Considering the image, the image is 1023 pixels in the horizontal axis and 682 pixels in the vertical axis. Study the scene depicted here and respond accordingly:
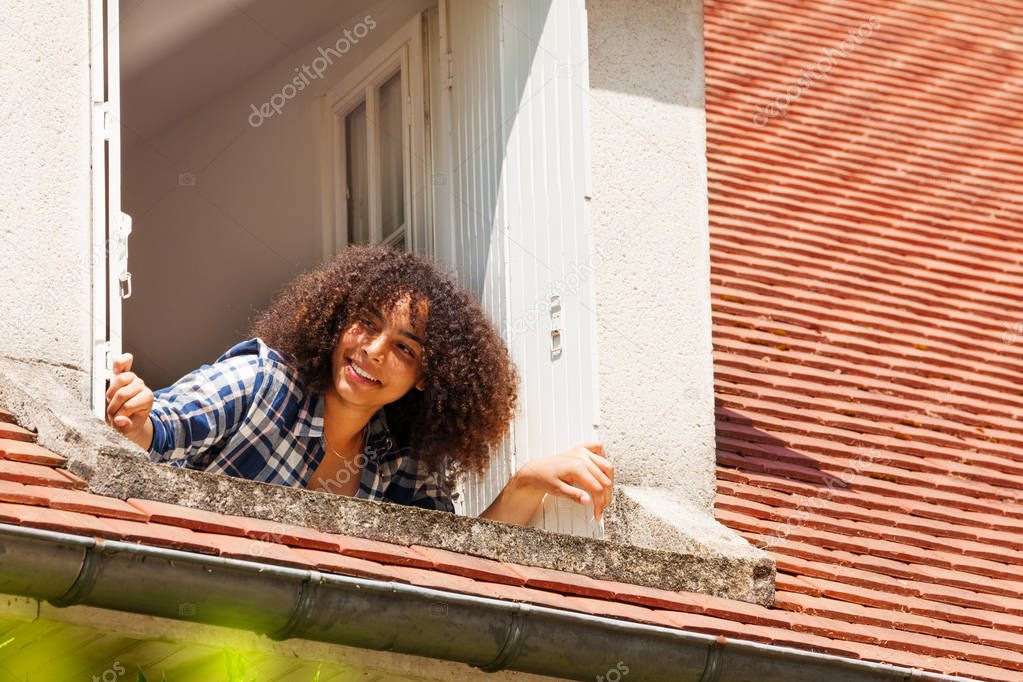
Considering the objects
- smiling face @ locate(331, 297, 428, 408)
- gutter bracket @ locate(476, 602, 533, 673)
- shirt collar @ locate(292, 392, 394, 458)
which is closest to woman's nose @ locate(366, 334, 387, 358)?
smiling face @ locate(331, 297, 428, 408)

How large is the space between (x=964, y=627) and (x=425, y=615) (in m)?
2.24

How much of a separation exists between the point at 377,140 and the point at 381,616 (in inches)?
142

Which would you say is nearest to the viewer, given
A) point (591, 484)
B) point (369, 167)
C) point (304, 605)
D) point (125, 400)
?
point (304, 605)

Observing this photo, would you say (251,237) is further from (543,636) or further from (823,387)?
(543,636)

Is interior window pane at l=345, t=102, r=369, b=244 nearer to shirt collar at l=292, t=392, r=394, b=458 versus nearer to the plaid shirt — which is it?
shirt collar at l=292, t=392, r=394, b=458

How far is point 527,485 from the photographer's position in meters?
5.86

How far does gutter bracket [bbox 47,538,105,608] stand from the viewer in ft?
13.2

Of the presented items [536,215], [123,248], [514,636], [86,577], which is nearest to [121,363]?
[123,248]

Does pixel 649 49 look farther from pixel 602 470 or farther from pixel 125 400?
pixel 125 400

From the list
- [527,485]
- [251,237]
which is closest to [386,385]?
[527,485]

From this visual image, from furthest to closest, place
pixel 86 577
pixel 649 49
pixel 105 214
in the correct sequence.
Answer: pixel 649 49 → pixel 105 214 → pixel 86 577

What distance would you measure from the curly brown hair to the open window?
127 mm

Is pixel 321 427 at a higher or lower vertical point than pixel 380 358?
lower

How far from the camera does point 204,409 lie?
18.4ft
